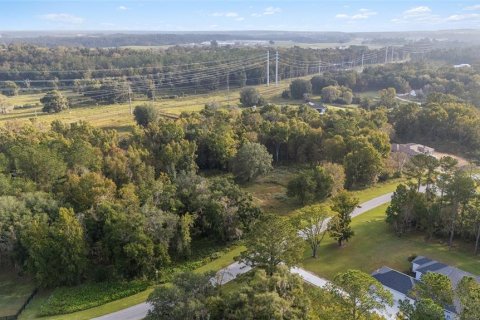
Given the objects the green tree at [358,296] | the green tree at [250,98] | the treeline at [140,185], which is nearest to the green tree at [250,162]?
the treeline at [140,185]

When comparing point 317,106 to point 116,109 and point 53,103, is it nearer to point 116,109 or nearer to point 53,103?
point 116,109

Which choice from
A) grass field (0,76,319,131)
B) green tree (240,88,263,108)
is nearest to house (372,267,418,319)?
grass field (0,76,319,131)

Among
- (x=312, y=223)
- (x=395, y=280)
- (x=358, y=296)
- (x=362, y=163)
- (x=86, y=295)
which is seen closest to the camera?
(x=358, y=296)

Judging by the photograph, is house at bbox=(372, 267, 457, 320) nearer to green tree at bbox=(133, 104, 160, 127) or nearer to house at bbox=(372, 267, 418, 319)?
house at bbox=(372, 267, 418, 319)

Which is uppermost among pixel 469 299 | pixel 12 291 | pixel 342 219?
pixel 469 299

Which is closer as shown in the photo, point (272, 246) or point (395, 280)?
point (272, 246)

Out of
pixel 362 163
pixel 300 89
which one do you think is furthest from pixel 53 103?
pixel 362 163

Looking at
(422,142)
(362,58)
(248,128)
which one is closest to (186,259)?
(248,128)
